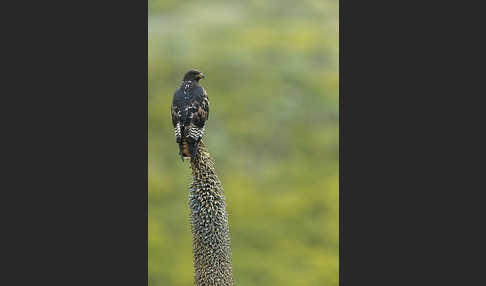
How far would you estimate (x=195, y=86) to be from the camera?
436 inches

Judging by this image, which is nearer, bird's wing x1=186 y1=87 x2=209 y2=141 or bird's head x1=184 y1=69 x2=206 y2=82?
bird's wing x1=186 y1=87 x2=209 y2=141

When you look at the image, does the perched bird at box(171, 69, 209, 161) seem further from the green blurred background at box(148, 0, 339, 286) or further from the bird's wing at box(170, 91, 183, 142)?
the green blurred background at box(148, 0, 339, 286)

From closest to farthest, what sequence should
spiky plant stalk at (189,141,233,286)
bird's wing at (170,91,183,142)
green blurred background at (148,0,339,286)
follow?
spiky plant stalk at (189,141,233,286) → bird's wing at (170,91,183,142) → green blurred background at (148,0,339,286)

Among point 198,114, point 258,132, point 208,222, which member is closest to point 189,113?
point 198,114

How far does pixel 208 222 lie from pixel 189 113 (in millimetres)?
1684

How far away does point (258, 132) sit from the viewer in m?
12.8

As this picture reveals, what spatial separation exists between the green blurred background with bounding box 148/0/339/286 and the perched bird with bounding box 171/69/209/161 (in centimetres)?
121

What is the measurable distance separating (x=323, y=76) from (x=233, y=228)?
322 centimetres

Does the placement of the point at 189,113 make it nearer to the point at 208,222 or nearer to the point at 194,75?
the point at 194,75

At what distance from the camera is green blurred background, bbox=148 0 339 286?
12.3 meters

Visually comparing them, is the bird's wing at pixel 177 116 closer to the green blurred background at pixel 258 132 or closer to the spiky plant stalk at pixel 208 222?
the spiky plant stalk at pixel 208 222

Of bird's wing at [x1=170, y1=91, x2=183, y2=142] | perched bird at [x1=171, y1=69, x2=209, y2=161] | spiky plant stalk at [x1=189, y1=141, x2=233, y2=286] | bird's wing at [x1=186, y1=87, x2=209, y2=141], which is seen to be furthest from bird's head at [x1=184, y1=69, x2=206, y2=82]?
spiky plant stalk at [x1=189, y1=141, x2=233, y2=286]

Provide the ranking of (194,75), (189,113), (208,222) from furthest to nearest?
(194,75), (189,113), (208,222)

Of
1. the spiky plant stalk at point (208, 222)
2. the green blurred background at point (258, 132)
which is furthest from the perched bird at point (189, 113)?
the green blurred background at point (258, 132)
